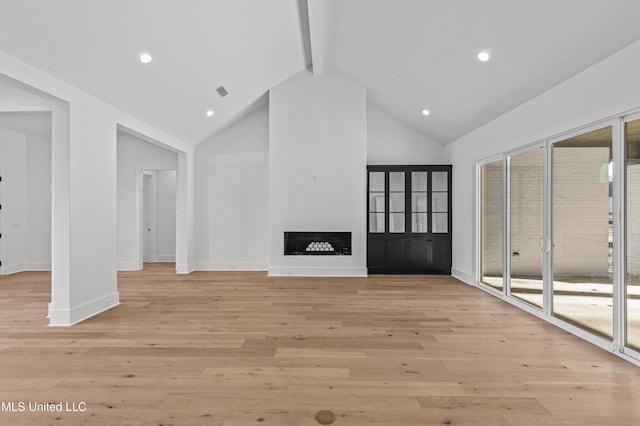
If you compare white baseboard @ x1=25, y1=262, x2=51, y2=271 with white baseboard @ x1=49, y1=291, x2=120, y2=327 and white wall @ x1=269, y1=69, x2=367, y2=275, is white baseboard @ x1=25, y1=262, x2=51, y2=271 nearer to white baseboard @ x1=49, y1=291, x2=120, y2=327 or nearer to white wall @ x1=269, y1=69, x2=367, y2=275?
white baseboard @ x1=49, y1=291, x2=120, y2=327

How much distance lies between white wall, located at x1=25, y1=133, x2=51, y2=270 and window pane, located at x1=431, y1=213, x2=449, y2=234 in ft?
26.4

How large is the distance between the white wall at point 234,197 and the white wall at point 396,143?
7.47ft

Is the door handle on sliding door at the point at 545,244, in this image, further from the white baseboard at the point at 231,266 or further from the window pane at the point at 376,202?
the white baseboard at the point at 231,266

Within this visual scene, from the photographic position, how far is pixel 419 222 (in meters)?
6.82

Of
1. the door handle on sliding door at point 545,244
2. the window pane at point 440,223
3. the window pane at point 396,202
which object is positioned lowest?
the door handle on sliding door at point 545,244

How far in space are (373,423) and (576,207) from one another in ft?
11.0

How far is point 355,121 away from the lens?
21.8 feet

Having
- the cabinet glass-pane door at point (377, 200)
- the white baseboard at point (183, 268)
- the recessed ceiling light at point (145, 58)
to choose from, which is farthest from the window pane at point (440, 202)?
the recessed ceiling light at point (145, 58)

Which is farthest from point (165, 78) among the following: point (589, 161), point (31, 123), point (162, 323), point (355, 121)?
point (589, 161)

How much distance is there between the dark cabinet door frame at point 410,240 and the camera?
22.3 ft

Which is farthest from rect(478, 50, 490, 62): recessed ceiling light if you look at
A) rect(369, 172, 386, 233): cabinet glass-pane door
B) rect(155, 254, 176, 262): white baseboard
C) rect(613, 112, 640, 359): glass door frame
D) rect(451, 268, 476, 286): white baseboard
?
rect(155, 254, 176, 262): white baseboard

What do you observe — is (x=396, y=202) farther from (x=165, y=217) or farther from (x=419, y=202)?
(x=165, y=217)

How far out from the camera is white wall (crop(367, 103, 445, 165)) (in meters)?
7.21

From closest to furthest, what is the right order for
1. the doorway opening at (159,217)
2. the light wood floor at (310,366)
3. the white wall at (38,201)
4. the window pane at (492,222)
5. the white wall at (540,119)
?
the light wood floor at (310,366), the white wall at (540,119), the window pane at (492,222), the white wall at (38,201), the doorway opening at (159,217)
